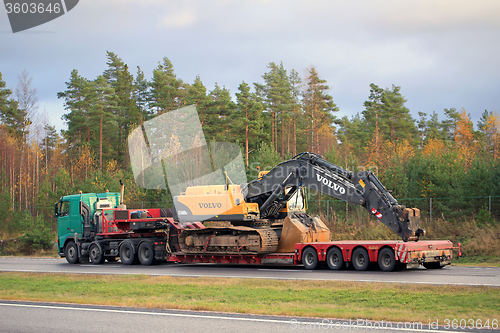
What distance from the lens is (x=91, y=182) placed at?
48281mm

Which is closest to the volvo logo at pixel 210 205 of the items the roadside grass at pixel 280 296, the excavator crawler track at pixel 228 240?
the excavator crawler track at pixel 228 240

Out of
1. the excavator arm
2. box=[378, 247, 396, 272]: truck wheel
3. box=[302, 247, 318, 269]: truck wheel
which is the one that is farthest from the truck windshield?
box=[378, 247, 396, 272]: truck wheel

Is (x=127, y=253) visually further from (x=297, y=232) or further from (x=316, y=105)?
(x=316, y=105)

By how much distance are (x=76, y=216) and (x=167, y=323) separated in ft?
57.5

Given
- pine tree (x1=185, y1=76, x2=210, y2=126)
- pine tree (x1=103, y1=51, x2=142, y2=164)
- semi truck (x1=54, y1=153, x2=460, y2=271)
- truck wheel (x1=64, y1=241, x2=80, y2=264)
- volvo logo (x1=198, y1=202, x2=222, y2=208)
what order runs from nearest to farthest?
semi truck (x1=54, y1=153, x2=460, y2=271) < volvo logo (x1=198, y1=202, x2=222, y2=208) < truck wheel (x1=64, y1=241, x2=80, y2=264) < pine tree (x1=185, y1=76, x2=210, y2=126) < pine tree (x1=103, y1=51, x2=142, y2=164)

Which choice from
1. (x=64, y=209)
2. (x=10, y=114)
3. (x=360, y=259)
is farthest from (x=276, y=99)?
(x=360, y=259)

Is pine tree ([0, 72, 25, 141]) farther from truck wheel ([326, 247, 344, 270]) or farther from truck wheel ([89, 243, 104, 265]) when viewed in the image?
truck wheel ([326, 247, 344, 270])

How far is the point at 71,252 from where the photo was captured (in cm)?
2603

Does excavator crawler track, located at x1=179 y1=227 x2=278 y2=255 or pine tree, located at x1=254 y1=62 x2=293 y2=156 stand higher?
pine tree, located at x1=254 y1=62 x2=293 y2=156

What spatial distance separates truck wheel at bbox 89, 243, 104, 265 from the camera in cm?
2489

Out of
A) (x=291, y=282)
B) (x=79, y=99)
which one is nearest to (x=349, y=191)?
(x=291, y=282)

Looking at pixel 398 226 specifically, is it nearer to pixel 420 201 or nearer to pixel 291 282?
pixel 291 282

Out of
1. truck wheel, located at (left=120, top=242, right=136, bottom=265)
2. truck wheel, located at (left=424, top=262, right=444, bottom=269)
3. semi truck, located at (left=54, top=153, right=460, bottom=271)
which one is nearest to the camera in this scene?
semi truck, located at (left=54, top=153, right=460, bottom=271)

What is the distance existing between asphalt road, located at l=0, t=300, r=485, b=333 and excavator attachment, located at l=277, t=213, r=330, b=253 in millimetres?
10256
